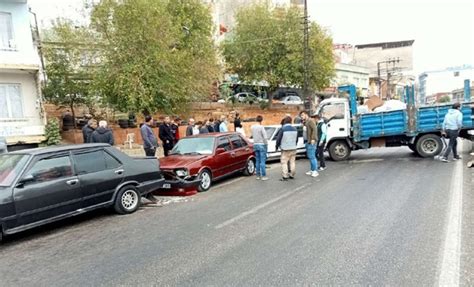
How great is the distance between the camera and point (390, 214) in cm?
609

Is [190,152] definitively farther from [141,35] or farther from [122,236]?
[141,35]

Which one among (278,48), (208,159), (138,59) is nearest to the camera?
(208,159)

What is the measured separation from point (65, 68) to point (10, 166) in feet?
46.9

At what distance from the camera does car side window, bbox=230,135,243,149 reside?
35.6 feet

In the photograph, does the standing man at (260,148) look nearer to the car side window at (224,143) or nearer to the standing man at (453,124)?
the car side window at (224,143)

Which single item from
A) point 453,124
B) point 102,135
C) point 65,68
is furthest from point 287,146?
point 65,68

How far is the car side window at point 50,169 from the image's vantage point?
6064 millimetres

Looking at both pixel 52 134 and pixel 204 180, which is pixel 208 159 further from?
pixel 52 134

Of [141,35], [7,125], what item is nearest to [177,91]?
[141,35]

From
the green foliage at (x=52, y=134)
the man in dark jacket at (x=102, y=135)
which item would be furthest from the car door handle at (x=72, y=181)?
the green foliage at (x=52, y=134)

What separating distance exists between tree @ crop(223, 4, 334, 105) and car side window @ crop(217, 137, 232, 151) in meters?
20.1

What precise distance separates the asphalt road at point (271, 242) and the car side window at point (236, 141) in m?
A: 2.49

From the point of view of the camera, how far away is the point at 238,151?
10.8 metres

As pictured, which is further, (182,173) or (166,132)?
(166,132)
